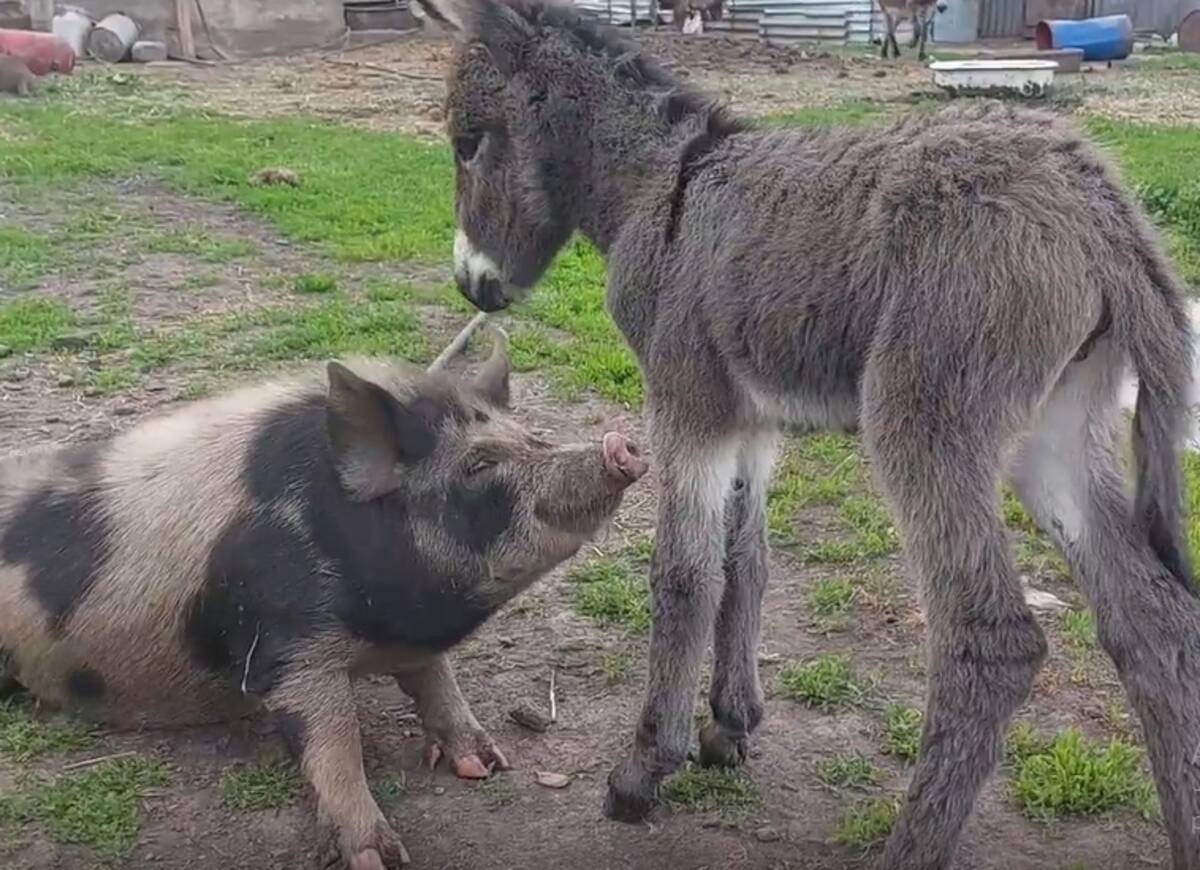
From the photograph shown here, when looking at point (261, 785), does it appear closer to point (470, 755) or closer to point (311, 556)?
point (470, 755)

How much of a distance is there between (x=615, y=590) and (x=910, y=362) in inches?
71.6

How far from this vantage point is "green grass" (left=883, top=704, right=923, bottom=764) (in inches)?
146

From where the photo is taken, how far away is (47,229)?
9.02m

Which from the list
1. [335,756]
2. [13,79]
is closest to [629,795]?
Answer: [335,756]

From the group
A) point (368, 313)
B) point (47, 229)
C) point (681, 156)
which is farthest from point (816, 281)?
point (47, 229)

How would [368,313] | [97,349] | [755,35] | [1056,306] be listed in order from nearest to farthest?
[1056,306], [97,349], [368,313], [755,35]

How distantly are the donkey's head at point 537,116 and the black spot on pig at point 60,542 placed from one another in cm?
124

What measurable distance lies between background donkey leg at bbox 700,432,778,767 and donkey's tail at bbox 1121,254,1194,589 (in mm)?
917

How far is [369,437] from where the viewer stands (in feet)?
11.1

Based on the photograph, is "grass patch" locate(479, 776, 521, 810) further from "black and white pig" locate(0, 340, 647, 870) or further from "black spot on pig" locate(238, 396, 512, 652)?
"black spot on pig" locate(238, 396, 512, 652)

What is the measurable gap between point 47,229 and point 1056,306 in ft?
24.8

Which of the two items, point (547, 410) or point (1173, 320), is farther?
point (547, 410)

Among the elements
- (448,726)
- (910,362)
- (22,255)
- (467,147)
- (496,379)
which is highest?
(467,147)

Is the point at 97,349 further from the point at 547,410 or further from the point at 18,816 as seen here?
the point at 18,816
